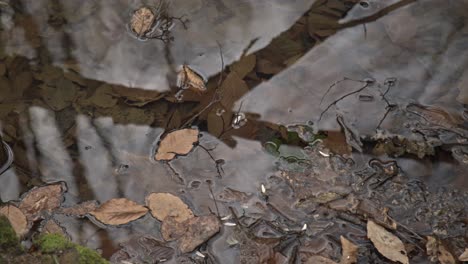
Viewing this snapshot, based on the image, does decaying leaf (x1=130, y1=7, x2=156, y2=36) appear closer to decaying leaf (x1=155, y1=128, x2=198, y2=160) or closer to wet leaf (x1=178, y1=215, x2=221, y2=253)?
decaying leaf (x1=155, y1=128, x2=198, y2=160)

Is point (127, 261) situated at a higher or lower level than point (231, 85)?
lower

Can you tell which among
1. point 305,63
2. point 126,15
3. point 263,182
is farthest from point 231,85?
point 126,15

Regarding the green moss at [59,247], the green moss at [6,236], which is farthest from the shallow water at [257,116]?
the green moss at [6,236]

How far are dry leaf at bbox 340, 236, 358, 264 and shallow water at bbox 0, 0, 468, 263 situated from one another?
0.04 meters

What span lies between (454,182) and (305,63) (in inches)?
40.3

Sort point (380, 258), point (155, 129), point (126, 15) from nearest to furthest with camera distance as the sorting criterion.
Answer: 1. point (380, 258)
2. point (155, 129)
3. point (126, 15)

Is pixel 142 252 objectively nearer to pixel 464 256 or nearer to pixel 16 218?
pixel 16 218

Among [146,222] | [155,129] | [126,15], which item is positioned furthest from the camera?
[126,15]

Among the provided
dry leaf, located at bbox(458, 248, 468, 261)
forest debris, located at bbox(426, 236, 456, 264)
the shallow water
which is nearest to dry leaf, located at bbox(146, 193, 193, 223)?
the shallow water

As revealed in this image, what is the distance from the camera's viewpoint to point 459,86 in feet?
9.62

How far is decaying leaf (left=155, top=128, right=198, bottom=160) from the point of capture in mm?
2818

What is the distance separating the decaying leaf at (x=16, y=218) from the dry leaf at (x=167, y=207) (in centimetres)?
58

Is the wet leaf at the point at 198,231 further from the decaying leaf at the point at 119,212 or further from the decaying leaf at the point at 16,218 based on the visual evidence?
the decaying leaf at the point at 16,218

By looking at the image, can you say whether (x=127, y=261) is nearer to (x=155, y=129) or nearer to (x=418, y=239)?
(x=155, y=129)
